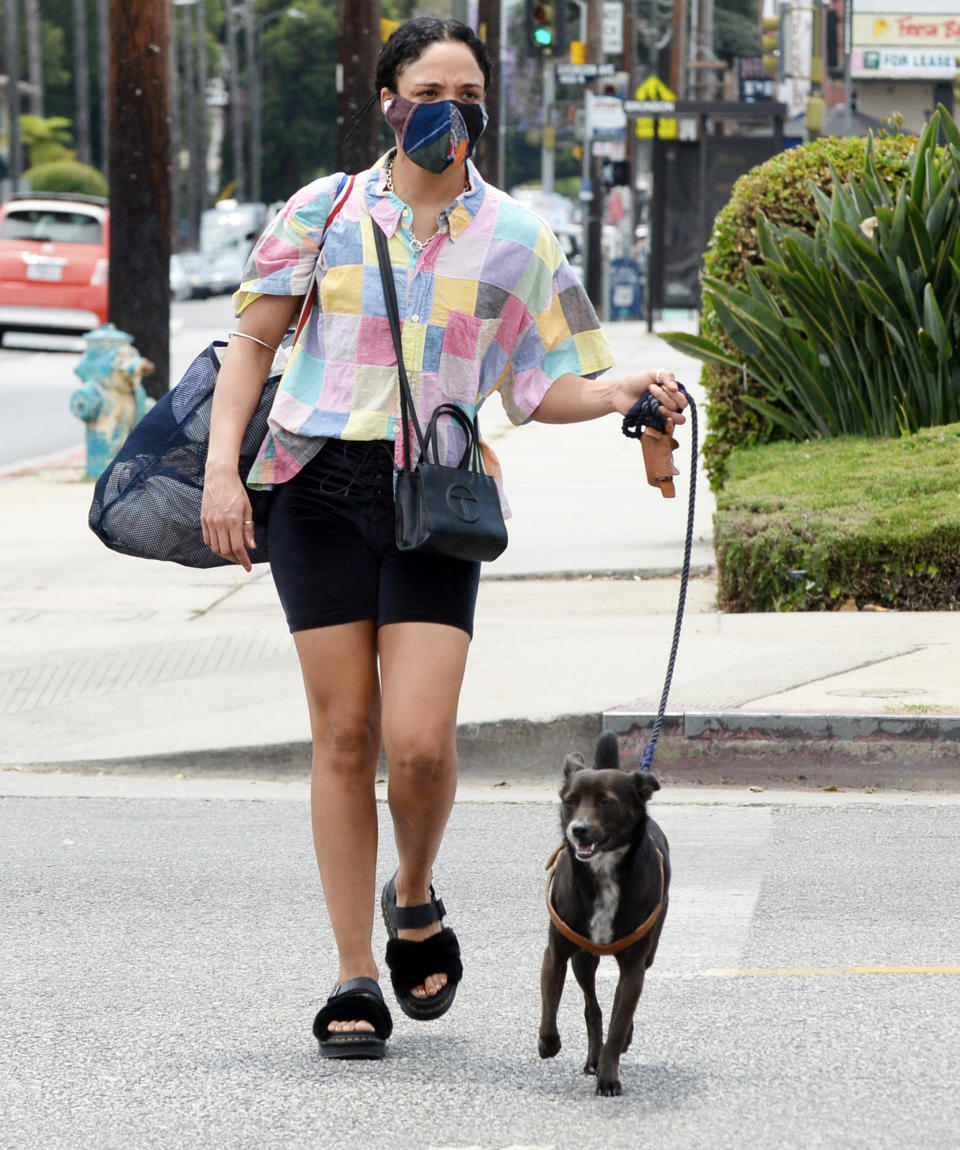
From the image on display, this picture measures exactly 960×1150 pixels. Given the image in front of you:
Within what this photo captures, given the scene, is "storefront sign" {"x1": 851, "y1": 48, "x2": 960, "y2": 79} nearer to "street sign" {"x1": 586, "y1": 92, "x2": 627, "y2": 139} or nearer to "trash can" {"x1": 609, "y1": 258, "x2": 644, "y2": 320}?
"street sign" {"x1": 586, "y1": 92, "x2": 627, "y2": 139}

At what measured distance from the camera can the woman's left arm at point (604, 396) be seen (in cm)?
402

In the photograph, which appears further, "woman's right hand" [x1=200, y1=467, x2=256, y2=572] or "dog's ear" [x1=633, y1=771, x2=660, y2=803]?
"woman's right hand" [x1=200, y1=467, x2=256, y2=572]

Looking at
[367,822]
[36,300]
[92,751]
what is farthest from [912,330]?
[36,300]

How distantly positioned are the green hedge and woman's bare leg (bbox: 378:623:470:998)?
17.3ft

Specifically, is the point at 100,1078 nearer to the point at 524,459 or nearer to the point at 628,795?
the point at 628,795

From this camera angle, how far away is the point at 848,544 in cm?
913

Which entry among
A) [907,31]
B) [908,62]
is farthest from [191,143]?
[907,31]

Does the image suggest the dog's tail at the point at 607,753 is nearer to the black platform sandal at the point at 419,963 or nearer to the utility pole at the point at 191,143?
the black platform sandal at the point at 419,963

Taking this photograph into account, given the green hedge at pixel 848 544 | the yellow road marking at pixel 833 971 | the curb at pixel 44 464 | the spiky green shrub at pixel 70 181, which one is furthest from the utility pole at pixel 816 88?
the spiky green shrub at pixel 70 181

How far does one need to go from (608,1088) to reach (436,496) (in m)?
1.18

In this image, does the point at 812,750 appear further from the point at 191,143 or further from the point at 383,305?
the point at 191,143

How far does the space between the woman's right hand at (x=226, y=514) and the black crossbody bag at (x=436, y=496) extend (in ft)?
1.17

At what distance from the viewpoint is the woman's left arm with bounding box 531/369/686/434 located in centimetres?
402

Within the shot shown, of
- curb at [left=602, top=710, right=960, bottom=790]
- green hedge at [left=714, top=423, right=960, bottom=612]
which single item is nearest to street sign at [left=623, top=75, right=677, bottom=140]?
green hedge at [left=714, top=423, right=960, bottom=612]
